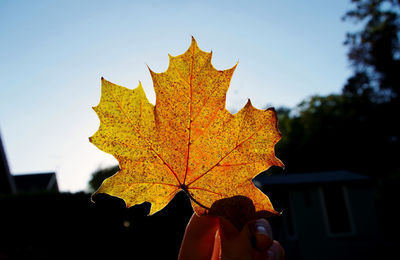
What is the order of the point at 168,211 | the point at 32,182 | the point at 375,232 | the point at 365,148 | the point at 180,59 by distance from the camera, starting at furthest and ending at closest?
the point at 365,148 < the point at 32,182 < the point at 375,232 < the point at 168,211 < the point at 180,59

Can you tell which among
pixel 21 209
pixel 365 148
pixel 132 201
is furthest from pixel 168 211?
pixel 365 148

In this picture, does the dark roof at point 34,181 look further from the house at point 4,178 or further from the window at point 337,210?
the window at point 337,210

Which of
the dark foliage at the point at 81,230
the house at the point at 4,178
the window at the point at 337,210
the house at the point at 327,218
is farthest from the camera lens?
the window at the point at 337,210

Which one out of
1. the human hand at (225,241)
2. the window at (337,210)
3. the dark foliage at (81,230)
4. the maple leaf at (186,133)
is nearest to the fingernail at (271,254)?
the human hand at (225,241)

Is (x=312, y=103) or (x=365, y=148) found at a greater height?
(x=312, y=103)

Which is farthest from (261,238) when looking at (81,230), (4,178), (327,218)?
(4,178)

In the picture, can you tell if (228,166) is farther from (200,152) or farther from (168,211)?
(168,211)

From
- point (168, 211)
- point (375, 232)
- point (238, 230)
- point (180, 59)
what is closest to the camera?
point (238, 230)

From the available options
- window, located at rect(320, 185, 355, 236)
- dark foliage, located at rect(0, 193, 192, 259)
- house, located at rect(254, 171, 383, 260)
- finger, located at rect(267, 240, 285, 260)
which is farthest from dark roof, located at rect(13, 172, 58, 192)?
finger, located at rect(267, 240, 285, 260)

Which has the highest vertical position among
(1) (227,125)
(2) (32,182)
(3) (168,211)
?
(2) (32,182)

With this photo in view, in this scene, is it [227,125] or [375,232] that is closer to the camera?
[227,125]
